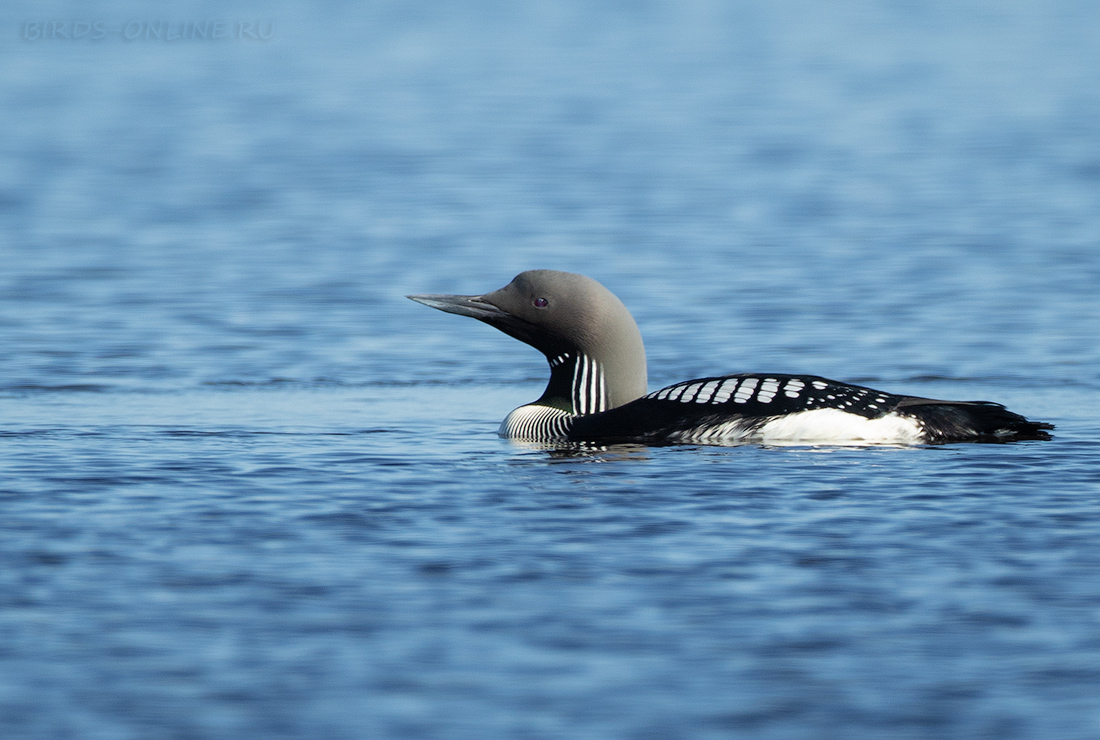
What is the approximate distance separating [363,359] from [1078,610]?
5.67 metres

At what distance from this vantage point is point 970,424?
22.9 ft

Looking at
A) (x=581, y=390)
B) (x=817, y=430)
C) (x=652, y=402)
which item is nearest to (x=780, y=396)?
(x=817, y=430)

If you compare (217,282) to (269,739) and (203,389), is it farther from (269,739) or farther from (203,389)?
(269,739)

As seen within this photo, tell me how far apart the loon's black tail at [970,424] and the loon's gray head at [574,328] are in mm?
1180

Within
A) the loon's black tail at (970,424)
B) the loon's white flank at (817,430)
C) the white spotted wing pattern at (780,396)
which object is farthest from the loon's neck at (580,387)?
the loon's black tail at (970,424)

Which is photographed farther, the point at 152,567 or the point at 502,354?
the point at 502,354

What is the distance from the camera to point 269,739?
3834mm

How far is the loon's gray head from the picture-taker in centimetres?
755

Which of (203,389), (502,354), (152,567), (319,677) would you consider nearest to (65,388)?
(203,389)

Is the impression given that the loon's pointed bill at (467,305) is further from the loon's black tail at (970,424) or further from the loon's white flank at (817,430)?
the loon's black tail at (970,424)

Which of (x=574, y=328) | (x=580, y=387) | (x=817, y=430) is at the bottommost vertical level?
(x=817, y=430)

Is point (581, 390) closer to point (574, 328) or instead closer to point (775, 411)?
point (574, 328)

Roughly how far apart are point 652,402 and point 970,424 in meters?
1.19

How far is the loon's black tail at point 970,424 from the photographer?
6.96 meters
